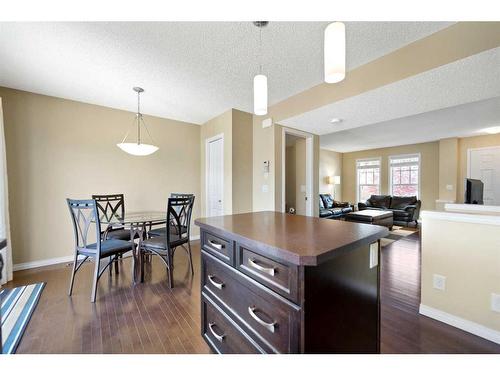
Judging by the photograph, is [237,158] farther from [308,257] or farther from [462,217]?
[308,257]

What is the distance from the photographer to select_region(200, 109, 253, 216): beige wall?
12.1 ft

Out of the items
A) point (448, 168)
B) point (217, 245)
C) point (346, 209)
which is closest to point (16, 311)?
point (217, 245)

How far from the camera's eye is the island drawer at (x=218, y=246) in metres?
1.23

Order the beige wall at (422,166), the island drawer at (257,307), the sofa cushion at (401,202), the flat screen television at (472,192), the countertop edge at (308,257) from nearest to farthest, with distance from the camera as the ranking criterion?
the countertop edge at (308,257), the island drawer at (257,307), the flat screen television at (472,192), the sofa cushion at (401,202), the beige wall at (422,166)

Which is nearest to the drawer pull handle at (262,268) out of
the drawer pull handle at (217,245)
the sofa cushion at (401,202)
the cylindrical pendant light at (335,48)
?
the drawer pull handle at (217,245)

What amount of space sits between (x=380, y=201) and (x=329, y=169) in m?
2.05

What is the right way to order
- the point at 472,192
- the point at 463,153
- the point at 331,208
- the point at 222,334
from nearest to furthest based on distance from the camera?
the point at 222,334 < the point at 472,192 < the point at 463,153 < the point at 331,208

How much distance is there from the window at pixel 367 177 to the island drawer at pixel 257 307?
7.86 meters

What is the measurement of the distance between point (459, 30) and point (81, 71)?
3.66 metres

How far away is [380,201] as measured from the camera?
6.89 meters

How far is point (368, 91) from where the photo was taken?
2270mm

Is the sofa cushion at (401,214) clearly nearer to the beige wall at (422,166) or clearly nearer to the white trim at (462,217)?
the beige wall at (422,166)

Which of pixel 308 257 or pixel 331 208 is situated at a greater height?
pixel 308 257
